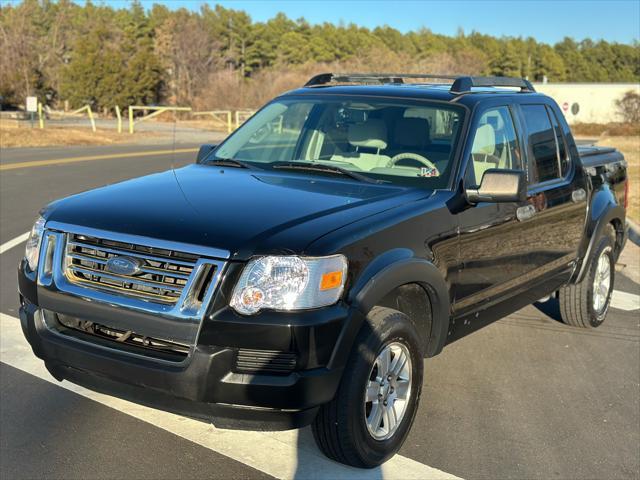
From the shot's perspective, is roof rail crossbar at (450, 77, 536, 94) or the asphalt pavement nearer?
the asphalt pavement

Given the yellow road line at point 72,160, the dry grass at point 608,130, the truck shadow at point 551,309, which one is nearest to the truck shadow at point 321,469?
the truck shadow at point 551,309

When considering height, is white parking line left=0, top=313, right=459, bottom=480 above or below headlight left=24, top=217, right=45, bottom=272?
below

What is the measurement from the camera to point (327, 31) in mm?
125938

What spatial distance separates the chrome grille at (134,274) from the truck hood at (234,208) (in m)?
0.08

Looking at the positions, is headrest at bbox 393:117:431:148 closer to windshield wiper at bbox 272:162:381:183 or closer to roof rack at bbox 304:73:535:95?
windshield wiper at bbox 272:162:381:183

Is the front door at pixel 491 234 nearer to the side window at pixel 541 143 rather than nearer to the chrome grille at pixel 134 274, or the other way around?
the side window at pixel 541 143

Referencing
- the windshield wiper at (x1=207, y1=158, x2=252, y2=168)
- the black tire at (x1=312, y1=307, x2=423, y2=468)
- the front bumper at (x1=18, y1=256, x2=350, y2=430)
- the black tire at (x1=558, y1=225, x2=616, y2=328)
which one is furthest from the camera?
the black tire at (x1=558, y1=225, x2=616, y2=328)

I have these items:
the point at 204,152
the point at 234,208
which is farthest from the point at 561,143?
the point at 234,208

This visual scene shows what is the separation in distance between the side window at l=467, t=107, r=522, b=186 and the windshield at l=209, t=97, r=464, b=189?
17cm

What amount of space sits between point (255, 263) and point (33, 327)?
4.12ft

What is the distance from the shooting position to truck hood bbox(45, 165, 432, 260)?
3.42m

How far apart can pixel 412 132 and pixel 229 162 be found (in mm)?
1197

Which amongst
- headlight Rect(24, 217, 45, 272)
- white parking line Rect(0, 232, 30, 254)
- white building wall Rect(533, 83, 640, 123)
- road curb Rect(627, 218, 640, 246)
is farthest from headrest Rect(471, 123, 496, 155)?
white building wall Rect(533, 83, 640, 123)

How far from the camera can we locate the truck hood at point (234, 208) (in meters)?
3.42
